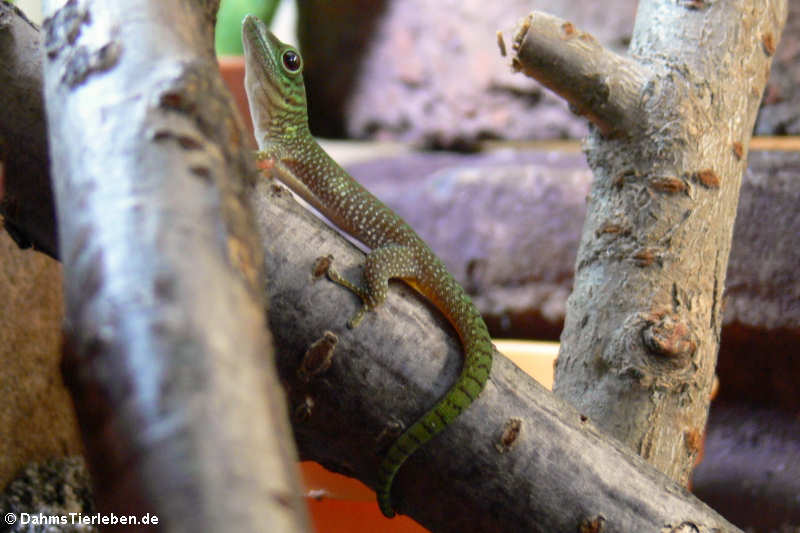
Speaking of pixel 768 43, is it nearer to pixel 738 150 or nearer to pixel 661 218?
pixel 738 150

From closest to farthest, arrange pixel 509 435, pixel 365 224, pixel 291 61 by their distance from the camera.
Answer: pixel 509 435
pixel 365 224
pixel 291 61

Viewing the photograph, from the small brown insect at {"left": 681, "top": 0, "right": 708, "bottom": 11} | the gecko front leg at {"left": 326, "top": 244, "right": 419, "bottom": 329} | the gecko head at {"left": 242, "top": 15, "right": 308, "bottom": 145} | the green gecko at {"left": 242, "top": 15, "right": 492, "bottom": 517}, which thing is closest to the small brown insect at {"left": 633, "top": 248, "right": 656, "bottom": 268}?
the green gecko at {"left": 242, "top": 15, "right": 492, "bottom": 517}

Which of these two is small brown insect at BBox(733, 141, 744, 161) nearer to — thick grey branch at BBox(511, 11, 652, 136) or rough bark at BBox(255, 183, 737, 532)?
thick grey branch at BBox(511, 11, 652, 136)

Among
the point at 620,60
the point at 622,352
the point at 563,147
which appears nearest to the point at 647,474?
the point at 622,352

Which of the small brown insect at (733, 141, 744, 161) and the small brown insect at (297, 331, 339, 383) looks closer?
the small brown insect at (297, 331, 339, 383)

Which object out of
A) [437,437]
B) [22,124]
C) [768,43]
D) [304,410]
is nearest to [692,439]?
[437,437]

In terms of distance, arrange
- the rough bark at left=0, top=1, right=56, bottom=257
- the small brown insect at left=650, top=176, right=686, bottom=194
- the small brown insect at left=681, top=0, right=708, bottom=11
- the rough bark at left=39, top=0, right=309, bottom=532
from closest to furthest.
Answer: the rough bark at left=39, top=0, right=309, bottom=532 < the rough bark at left=0, top=1, right=56, bottom=257 < the small brown insect at left=650, top=176, right=686, bottom=194 < the small brown insect at left=681, top=0, right=708, bottom=11
